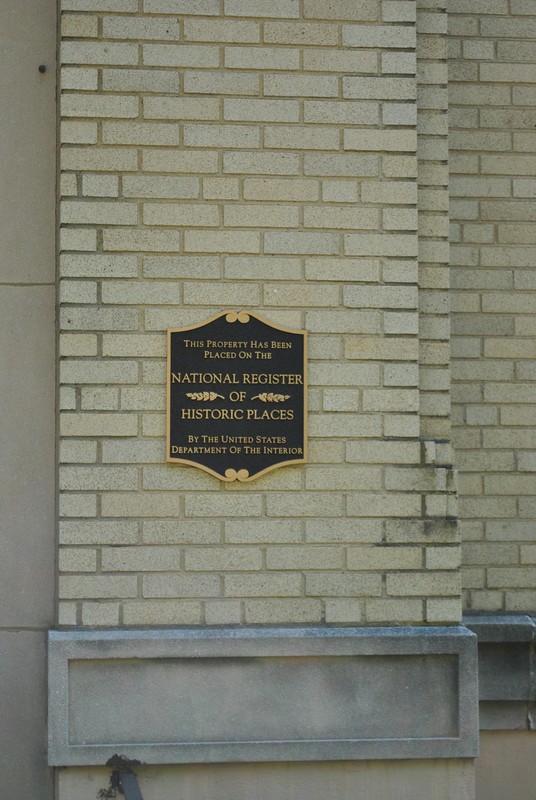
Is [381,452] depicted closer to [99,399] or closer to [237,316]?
[237,316]

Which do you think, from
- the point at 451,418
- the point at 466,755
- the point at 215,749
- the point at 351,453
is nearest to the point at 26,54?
the point at 351,453

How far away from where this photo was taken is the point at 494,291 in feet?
19.7

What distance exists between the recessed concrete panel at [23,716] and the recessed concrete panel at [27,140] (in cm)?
187

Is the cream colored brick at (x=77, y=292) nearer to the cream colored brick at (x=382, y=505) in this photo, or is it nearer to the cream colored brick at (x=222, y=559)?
the cream colored brick at (x=222, y=559)

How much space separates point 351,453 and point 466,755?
1588 mm

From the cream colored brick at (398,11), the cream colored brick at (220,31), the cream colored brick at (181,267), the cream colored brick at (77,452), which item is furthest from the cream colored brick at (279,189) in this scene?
the cream colored brick at (77,452)

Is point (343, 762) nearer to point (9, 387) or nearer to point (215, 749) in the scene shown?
point (215, 749)

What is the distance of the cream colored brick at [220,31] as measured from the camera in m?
5.27

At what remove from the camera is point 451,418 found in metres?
5.92

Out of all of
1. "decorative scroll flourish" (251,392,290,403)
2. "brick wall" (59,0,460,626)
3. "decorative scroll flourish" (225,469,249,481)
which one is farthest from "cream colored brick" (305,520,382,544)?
"decorative scroll flourish" (251,392,290,403)

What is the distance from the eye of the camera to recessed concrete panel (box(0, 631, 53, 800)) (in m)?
5.19

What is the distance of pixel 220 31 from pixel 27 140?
45.2 inches

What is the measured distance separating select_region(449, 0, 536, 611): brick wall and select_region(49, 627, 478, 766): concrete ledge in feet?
2.91

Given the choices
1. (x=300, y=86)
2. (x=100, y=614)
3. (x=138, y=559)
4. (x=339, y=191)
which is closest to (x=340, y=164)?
(x=339, y=191)
